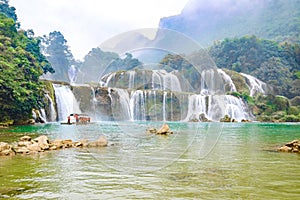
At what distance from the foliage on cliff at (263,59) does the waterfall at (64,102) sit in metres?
34.9

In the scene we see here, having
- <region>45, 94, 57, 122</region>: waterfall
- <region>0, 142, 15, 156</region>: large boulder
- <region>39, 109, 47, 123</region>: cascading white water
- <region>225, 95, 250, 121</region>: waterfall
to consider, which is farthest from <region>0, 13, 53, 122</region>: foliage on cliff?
<region>225, 95, 250, 121</region>: waterfall

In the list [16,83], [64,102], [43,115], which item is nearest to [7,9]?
[64,102]

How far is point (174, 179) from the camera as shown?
5.52 m

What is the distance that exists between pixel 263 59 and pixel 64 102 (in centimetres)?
4281

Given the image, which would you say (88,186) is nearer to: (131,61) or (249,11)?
(131,61)

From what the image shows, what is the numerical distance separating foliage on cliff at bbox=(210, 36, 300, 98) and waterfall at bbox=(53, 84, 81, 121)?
34931mm

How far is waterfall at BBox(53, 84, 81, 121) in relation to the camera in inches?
1080

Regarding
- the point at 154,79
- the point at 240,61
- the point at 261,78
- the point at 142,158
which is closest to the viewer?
the point at 154,79

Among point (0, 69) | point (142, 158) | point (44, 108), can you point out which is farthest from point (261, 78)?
point (142, 158)

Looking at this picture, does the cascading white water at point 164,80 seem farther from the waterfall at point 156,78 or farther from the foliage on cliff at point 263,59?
the foliage on cliff at point 263,59

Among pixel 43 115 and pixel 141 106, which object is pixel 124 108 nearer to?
pixel 141 106

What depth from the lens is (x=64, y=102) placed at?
28.1 m

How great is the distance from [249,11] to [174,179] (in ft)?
352

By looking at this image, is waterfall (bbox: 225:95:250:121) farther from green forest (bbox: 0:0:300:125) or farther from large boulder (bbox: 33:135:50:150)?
large boulder (bbox: 33:135:50:150)
